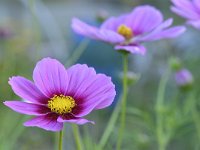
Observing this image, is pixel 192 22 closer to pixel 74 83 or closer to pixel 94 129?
pixel 74 83

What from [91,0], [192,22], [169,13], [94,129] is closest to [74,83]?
[192,22]

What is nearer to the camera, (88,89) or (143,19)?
(88,89)

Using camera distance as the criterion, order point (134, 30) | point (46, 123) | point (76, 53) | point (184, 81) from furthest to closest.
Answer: point (76, 53) < point (184, 81) < point (134, 30) < point (46, 123)

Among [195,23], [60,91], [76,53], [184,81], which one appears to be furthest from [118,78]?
[60,91]

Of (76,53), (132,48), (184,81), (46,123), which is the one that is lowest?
(46,123)

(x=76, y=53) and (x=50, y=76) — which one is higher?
(x=76, y=53)

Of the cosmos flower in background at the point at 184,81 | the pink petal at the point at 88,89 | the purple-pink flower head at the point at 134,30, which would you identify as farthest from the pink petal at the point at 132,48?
the cosmos flower in background at the point at 184,81

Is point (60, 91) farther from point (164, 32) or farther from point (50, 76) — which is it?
point (164, 32)
